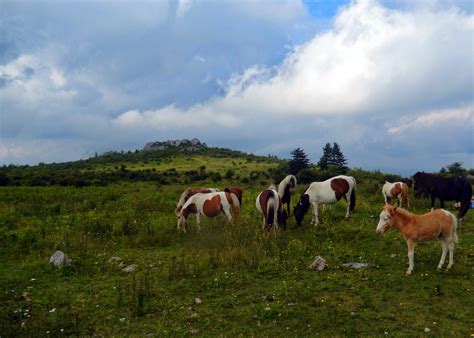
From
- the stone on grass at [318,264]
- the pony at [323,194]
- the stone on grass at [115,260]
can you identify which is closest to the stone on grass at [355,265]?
the stone on grass at [318,264]

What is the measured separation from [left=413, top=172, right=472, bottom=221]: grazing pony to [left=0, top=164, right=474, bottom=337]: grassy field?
0.91m

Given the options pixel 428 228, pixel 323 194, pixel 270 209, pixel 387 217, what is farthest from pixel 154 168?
pixel 428 228

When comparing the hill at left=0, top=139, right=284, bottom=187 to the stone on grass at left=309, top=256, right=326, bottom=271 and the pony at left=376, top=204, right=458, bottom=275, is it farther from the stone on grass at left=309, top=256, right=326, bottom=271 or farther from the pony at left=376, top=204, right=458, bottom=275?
the pony at left=376, top=204, right=458, bottom=275

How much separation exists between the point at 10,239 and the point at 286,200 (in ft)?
39.0

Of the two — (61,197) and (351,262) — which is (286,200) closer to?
(351,262)

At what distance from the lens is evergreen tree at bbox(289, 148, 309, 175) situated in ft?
164

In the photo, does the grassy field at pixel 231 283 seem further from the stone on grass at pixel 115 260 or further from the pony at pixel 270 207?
the pony at pixel 270 207

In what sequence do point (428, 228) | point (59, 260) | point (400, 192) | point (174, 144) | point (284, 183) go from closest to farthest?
point (428, 228) < point (59, 260) < point (284, 183) < point (400, 192) < point (174, 144)

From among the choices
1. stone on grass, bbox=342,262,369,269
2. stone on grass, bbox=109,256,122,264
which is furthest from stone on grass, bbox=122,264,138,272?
stone on grass, bbox=342,262,369,269

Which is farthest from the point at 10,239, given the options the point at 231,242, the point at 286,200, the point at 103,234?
the point at 286,200

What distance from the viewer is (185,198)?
63.1 feet

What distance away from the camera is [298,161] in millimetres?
51062

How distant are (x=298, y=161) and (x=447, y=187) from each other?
3504cm

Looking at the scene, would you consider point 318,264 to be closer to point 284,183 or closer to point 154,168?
point 284,183
